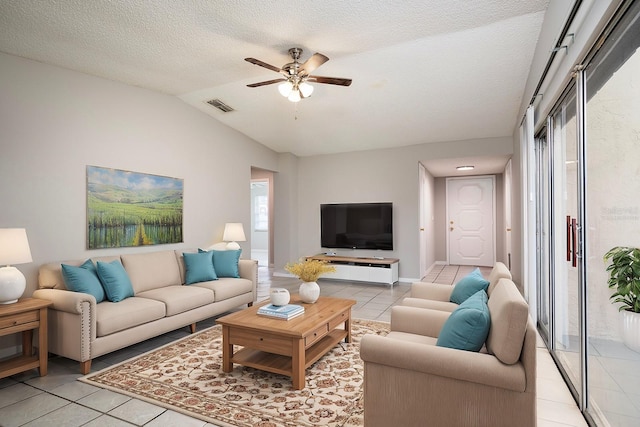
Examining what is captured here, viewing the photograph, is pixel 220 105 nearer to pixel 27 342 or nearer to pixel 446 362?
pixel 27 342

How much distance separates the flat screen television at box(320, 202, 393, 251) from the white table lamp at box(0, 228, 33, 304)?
16.5 feet

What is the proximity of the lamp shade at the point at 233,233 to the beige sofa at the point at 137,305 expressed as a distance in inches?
28.7

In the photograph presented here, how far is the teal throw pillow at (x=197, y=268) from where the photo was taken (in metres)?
4.44

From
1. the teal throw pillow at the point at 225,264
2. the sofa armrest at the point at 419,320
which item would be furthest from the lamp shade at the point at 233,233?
the sofa armrest at the point at 419,320

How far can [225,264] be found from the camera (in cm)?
477

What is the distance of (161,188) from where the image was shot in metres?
4.77

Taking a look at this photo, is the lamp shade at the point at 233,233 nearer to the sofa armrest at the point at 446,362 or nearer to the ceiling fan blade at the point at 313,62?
the ceiling fan blade at the point at 313,62

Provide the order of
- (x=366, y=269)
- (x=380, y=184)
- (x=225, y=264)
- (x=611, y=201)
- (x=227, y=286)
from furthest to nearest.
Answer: (x=380, y=184) < (x=366, y=269) < (x=225, y=264) < (x=227, y=286) < (x=611, y=201)

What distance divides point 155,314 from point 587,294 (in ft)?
11.5

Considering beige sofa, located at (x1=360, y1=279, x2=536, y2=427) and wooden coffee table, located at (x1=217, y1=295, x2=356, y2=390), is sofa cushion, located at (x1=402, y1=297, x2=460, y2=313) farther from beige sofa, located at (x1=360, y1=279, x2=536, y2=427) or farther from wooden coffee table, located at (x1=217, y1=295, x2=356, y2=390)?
beige sofa, located at (x1=360, y1=279, x2=536, y2=427)

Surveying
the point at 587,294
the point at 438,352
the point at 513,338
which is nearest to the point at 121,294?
the point at 438,352

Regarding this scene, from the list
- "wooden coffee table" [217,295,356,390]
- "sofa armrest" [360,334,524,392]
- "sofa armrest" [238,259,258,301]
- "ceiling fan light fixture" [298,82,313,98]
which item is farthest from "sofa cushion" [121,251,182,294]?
"sofa armrest" [360,334,524,392]

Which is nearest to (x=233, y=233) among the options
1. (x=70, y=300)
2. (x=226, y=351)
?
(x=70, y=300)

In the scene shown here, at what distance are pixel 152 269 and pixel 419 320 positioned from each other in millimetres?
3087
